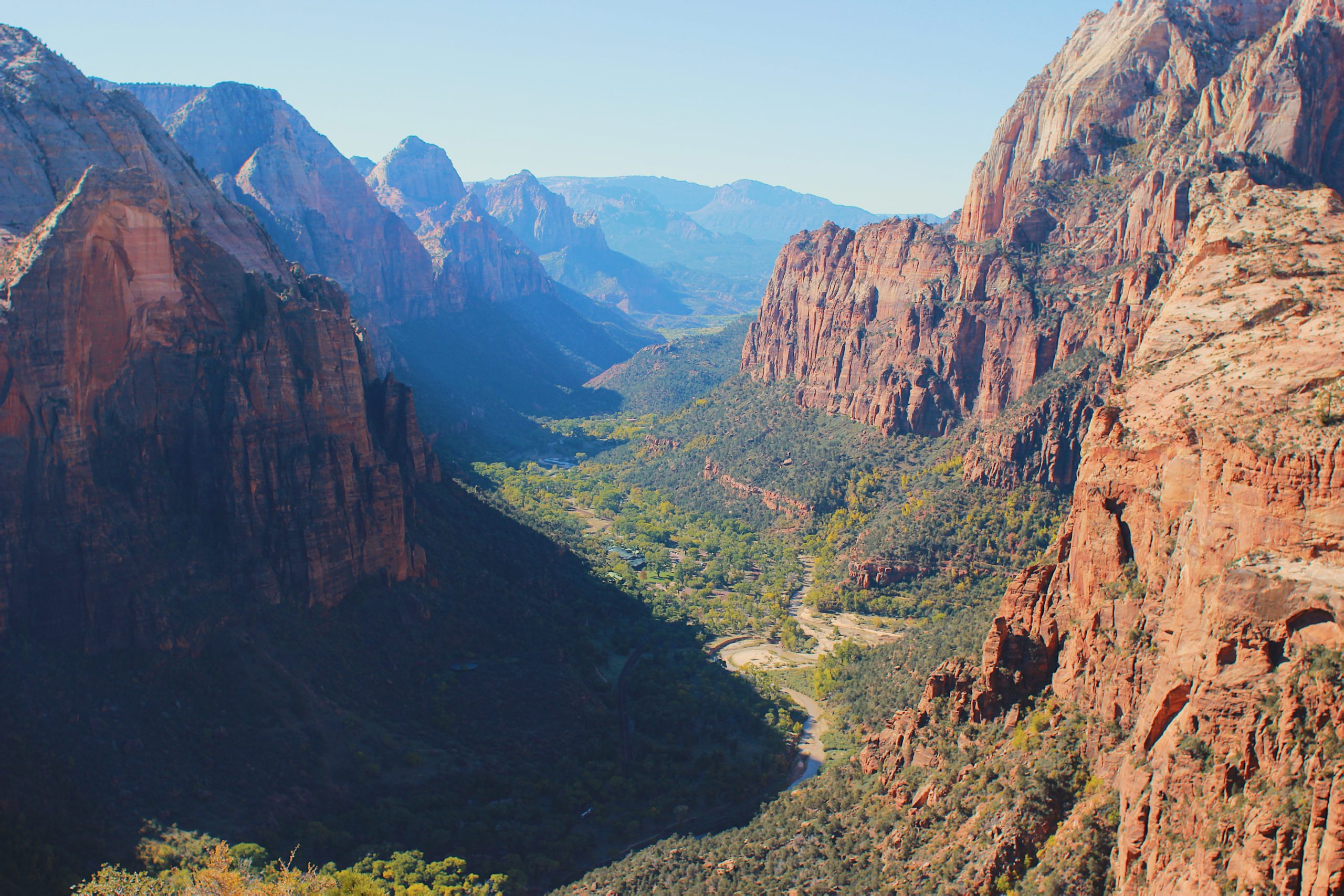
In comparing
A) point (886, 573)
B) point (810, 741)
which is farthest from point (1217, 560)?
point (886, 573)

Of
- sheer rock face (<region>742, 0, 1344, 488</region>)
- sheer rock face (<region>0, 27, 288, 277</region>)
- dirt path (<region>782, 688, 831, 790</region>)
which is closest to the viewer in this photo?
dirt path (<region>782, 688, 831, 790</region>)

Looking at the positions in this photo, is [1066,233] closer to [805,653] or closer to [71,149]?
[805,653]

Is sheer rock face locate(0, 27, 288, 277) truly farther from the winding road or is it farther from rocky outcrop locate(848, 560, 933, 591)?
rocky outcrop locate(848, 560, 933, 591)

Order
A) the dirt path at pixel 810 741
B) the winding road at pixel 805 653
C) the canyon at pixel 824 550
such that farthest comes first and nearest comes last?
the winding road at pixel 805 653 → the dirt path at pixel 810 741 → the canyon at pixel 824 550

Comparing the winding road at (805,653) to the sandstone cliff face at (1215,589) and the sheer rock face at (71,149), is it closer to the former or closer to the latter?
the sandstone cliff face at (1215,589)

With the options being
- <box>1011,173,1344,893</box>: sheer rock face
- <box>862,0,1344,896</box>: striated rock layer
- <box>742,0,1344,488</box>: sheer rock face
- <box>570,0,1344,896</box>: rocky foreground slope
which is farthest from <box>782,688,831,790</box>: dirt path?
<box>742,0,1344,488</box>: sheer rock face

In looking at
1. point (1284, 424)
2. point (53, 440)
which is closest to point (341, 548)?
point (53, 440)

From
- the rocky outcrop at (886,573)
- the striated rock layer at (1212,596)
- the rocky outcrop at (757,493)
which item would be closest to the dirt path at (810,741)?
the striated rock layer at (1212,596)
